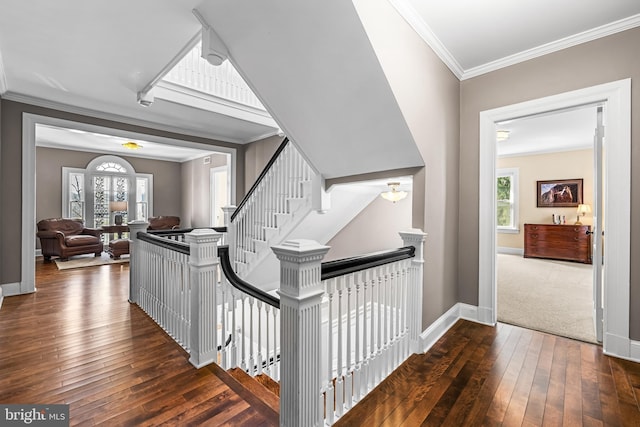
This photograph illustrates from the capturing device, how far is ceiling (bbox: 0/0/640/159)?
2119 mm

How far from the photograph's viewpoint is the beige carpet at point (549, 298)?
2807mm

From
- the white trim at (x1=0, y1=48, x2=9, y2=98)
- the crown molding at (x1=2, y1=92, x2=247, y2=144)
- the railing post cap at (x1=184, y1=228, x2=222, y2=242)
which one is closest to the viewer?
the railing post cap at (x1=184, y1=228, x2=222, y2=242)

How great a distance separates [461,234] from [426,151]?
3.70 ft

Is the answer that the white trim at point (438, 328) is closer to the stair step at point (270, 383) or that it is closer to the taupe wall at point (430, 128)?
the taupe wall at point (430, 128)

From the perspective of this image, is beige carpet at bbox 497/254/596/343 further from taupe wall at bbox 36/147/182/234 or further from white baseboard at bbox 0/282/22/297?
taupe wall at bbox 36/147/182/234

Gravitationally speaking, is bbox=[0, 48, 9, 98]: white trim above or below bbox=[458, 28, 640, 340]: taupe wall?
above

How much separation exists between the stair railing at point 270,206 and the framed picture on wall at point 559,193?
20.7ft

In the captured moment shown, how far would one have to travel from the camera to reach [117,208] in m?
7.88

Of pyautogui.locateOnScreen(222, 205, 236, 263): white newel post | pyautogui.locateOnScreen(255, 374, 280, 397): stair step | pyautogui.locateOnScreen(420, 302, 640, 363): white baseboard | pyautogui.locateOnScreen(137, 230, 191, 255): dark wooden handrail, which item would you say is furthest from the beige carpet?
pyautogui.locateOnScreen(222, 205, 236, 263): white newel post

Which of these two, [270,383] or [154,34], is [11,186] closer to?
[154,34]

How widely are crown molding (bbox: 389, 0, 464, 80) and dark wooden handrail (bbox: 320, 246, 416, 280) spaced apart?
5.72 ft

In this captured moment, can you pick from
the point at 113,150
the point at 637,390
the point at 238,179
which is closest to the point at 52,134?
the point at 113,150

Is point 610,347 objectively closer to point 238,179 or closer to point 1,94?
point 238,179

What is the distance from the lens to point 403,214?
4.18m
